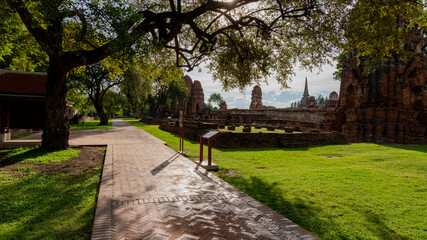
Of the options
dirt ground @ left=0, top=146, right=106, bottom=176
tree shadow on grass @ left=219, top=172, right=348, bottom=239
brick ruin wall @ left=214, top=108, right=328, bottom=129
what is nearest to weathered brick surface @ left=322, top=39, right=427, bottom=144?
brick ruin wall @ left=214, top=108, right=328, bottom=129

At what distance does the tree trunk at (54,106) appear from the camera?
28.8ft

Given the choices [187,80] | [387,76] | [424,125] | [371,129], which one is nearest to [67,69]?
[371,129]

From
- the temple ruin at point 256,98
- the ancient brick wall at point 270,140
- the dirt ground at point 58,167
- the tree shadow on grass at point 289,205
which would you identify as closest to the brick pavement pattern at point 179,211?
the tree shadow on grass at point 289,205

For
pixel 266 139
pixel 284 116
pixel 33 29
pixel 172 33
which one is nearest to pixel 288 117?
pixel 284 116

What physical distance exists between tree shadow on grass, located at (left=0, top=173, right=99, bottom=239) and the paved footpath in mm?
250

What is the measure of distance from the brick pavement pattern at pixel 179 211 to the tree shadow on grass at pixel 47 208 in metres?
0.25

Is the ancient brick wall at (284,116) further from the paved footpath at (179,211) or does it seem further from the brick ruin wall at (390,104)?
the paved footpath at (179,211)

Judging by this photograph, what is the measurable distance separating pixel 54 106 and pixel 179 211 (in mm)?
7691

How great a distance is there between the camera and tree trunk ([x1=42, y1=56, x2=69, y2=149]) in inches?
345

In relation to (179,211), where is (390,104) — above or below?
above

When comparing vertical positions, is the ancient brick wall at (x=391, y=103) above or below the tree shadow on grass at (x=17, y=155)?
above

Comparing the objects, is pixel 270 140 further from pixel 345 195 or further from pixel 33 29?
pixel 33 29

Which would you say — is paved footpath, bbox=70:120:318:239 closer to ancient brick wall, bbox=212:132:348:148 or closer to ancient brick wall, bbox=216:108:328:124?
ancient brick wall, bbox=212:132:348:148

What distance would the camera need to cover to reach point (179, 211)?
12.2ft
